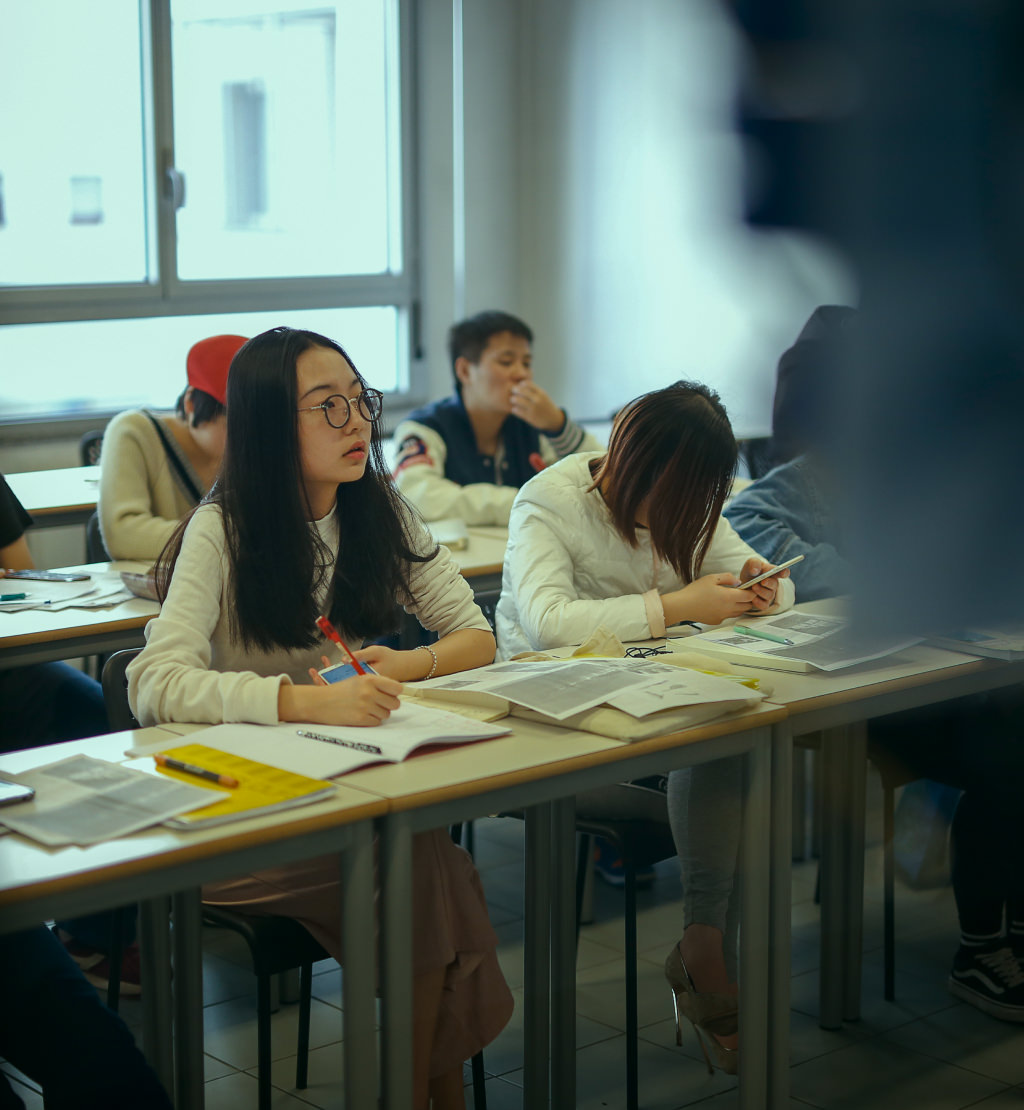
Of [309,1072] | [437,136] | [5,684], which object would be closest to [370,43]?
[437,136]

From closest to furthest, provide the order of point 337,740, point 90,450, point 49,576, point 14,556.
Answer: point 337,740 → point 49,576 → point 14,556 → point 90,450

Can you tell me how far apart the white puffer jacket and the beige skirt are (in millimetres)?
493

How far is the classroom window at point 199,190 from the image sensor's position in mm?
3947

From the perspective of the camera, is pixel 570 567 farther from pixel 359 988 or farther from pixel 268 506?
pixel 359 988

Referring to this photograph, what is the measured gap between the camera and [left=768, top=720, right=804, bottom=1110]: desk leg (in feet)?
4.76

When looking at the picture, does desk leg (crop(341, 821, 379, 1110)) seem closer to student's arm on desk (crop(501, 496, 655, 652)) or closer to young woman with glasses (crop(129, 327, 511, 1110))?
young woman with glasses (crop(129, 327, 511, 1110))

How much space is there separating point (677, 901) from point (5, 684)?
127 centimetres

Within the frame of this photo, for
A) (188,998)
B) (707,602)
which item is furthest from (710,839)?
(188,998)

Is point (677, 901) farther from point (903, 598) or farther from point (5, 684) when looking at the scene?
point (903, 598)

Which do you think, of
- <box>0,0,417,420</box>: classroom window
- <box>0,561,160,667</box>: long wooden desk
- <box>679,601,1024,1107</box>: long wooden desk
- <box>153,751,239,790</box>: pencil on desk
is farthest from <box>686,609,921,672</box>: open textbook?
<box>0,0,417,420</box>: classroom window

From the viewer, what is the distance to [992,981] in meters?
1.99

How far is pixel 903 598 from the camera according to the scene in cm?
31

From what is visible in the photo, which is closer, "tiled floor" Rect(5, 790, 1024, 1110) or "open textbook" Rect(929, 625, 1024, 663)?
"open textbook" Rect(929, 625, 1024, 663)

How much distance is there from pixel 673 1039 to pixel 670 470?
2.78 ft
